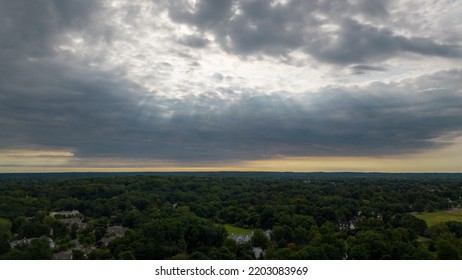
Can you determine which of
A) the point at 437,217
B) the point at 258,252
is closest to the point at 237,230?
the point at 258,252

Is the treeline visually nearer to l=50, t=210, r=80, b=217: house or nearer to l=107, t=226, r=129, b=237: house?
l=107, t=226, r=129, b=237: house

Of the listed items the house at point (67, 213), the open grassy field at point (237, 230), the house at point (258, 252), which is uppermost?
the house at point (258, 252)

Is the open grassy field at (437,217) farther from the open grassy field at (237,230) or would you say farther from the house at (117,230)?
the house at (117,230)

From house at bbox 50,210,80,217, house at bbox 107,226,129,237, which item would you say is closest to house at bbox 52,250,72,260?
house at bbox 107,226,129,237

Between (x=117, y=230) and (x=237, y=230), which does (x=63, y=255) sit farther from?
(x=237, y=230)

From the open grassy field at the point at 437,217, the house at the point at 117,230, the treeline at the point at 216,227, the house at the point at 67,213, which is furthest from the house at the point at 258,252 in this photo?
the house at the point at 67,213

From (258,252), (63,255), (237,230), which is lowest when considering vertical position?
(237,230)

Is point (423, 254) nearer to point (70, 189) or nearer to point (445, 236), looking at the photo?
point (445, 236)

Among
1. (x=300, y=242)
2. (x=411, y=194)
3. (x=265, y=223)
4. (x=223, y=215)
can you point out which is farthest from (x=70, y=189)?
(x=411, y=194)
